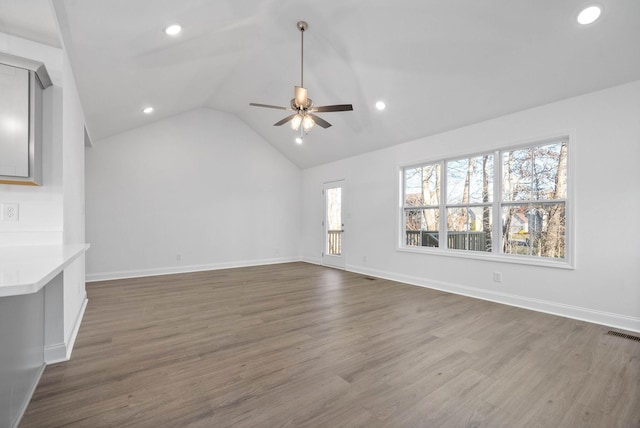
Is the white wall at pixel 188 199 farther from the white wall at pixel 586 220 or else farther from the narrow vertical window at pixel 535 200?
the narrow vertical window at pixel 535 200

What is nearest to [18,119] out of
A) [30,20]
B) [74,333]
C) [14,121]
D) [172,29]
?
[14,121]

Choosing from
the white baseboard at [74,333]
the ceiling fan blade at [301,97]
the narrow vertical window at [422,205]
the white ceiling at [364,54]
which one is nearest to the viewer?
the white baseboard at [74,333]

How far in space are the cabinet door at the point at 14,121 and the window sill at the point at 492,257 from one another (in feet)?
16.0

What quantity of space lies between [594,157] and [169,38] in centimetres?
476

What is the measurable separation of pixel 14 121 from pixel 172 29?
5.25ft

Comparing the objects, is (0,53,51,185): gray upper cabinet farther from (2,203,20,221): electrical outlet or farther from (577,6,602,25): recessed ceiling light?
(577,6,602,25): recessed ceiling light

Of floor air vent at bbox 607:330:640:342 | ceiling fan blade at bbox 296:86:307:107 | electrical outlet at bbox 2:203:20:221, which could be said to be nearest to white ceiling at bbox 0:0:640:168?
ceiling fan blade at bbox 296:86:307:107

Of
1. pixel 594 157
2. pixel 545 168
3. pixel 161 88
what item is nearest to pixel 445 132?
pixel 545 168

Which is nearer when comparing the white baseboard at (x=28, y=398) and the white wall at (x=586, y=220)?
the white baseboard at (x=28, y=398)

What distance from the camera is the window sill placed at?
3537 mm

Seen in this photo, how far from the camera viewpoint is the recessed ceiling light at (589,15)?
2570 millimetres

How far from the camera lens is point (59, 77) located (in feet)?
7.53

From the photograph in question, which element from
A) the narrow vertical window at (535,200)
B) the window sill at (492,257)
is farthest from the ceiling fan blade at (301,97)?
the window sill at (492,257)

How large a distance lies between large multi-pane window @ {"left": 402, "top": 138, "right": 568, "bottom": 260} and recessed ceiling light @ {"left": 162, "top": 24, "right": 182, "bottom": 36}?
399 cm
